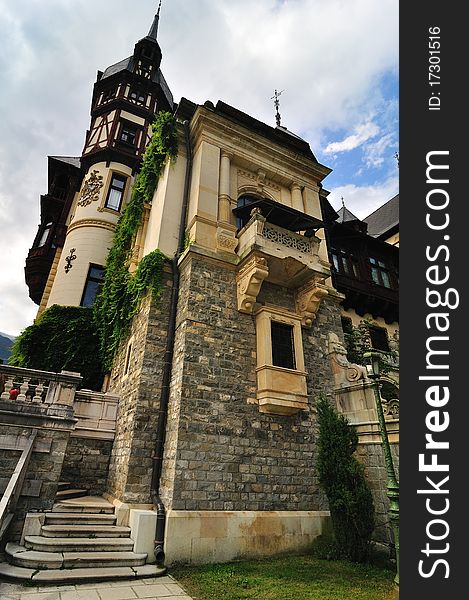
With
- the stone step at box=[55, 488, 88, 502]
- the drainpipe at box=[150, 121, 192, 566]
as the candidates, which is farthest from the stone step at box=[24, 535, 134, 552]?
the stone step at box=[55, 488, 88, 502]

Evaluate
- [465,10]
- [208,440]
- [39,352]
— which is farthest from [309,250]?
[39,352]

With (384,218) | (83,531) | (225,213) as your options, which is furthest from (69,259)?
(384,218)

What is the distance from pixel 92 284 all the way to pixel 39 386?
8478 mm

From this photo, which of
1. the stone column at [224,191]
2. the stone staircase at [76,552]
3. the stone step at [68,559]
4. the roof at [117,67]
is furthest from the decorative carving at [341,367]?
the roof at [117,67]

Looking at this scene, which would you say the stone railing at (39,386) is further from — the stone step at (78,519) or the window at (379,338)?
the window at (379,338)

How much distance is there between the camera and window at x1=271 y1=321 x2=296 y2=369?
10.3m

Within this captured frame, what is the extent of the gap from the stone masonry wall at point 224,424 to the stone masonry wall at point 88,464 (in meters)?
3.30

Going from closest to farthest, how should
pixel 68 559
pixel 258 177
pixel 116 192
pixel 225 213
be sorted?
pixel 68 559 < pixel 225 213 < pixel 258 177 < pixel 116 192

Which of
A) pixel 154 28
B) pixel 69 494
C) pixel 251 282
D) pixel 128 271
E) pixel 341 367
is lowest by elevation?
pixel 69 494

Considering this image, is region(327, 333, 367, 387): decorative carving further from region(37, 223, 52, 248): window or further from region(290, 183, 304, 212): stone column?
region(37, 223, 52, 248): window

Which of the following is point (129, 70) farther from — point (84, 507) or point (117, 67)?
point (84, 507)

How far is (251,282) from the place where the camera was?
10.2 metres

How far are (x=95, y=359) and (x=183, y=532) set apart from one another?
8.41 meters

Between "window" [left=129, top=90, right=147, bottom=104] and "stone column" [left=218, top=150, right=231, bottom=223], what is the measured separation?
13.6 metres
